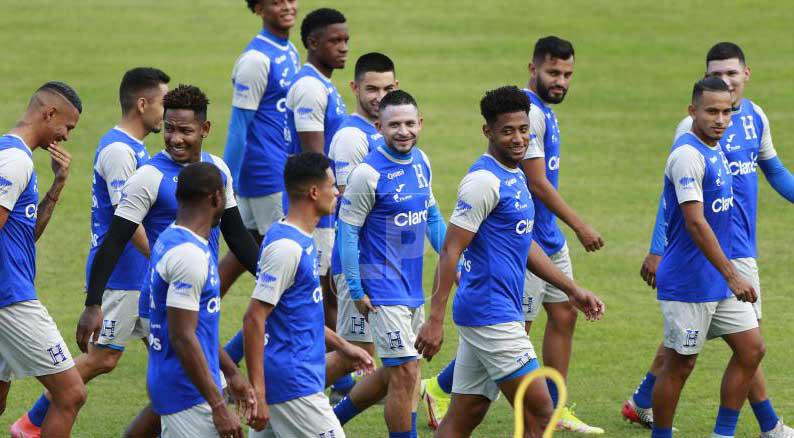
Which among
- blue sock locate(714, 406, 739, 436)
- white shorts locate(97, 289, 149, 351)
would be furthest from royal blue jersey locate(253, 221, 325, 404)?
blue sock locate(714, 406, 739, 436)

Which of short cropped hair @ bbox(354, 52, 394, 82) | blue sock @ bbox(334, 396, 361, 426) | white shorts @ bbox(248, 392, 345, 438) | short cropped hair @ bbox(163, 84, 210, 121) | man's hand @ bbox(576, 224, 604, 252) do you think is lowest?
blue sock @ bbox(334, 396, 361, 426)

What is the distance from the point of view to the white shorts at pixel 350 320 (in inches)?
352

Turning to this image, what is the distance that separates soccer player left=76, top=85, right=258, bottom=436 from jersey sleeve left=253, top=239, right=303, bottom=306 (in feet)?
2.92

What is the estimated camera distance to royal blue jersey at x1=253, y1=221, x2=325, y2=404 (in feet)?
22.8

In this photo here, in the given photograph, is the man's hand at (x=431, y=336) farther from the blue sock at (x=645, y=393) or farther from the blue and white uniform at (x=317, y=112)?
the blue and white uniform at (x=317, y=112)

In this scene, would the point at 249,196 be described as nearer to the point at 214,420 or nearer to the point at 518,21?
the point at 214,420

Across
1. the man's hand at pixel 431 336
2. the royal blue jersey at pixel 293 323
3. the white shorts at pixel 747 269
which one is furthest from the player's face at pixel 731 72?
the royal blue jersey at pixel 293 323

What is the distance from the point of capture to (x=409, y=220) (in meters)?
8.59

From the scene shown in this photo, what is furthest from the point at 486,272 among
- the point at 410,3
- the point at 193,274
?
the point at 410,3

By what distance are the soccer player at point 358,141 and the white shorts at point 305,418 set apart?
73.6 inches

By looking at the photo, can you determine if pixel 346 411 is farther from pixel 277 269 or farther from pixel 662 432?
pixel 277 269

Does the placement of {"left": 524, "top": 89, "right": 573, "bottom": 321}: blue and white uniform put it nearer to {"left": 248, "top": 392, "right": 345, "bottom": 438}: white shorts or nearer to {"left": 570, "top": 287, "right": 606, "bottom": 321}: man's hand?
{"left": 570, "top": 287, "right": 606, "bottom": 321}: man's hand

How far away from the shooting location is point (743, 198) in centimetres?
934

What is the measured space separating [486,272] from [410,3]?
2026 cm
